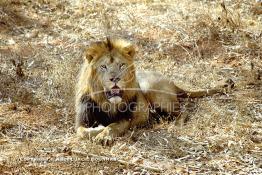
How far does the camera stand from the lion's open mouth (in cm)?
505

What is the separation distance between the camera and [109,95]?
16.8 ft

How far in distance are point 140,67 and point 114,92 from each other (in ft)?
7.67

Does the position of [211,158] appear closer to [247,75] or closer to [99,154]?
[99,154]

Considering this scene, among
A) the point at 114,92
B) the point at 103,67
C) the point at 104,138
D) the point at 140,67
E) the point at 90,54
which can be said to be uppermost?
the point at 90,54

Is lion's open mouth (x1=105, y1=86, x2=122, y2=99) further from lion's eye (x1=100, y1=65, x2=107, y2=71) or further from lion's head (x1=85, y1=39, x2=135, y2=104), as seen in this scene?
lion's eye (x1=100, y1=65, x2=107, y2=71)

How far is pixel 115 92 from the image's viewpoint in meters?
5.09

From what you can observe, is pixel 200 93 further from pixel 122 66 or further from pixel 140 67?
pixel 122 66

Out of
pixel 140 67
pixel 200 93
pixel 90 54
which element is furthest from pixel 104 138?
pixel 140 67

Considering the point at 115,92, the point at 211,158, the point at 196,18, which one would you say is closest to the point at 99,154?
the point at 115,92

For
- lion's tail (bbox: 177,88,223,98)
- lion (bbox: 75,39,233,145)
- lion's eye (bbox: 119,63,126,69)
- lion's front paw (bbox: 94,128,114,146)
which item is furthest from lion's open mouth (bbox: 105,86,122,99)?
lion's tail (bbox: 177,88,223,98)

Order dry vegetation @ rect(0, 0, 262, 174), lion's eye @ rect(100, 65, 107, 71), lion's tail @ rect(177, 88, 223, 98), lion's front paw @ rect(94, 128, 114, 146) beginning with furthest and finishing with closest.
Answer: lion's tail @ rect(177, 88, 223, 98) → lion's eye @ rect(100, 65, 107, 71) → lion's front paw @ rect(94, 128, 114, 146) → dry vegetation @ rect(0, 0, 262, 174)

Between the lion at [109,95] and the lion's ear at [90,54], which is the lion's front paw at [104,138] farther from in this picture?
the lion's ear at [90,54]

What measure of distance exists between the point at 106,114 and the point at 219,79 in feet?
6.84

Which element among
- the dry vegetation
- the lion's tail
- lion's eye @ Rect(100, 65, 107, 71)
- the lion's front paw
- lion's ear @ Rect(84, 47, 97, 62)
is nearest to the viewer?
the dry vegetation
